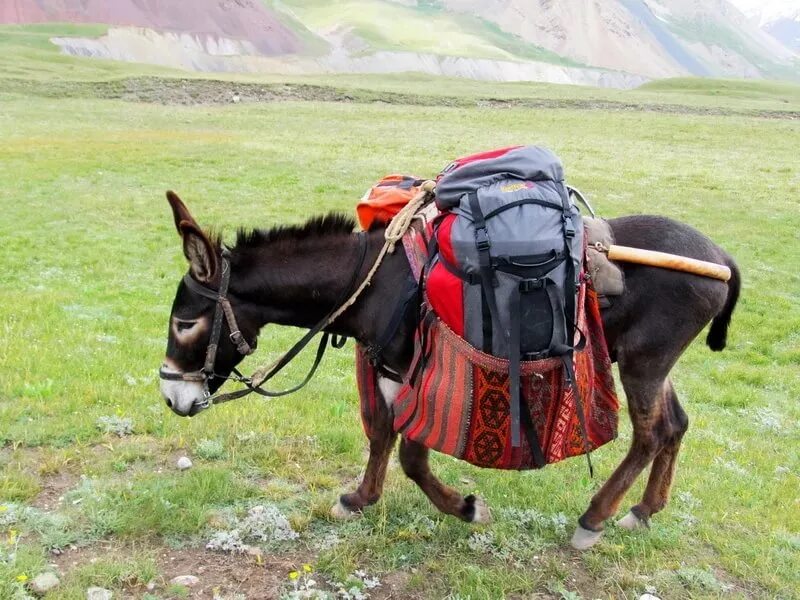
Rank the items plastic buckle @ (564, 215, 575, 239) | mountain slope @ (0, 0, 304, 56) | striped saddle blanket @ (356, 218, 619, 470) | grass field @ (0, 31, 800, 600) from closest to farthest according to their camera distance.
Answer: plastic buckle @ (564, 215, 575, 239) → striped saddle blanket @ (356, 218, 619, 470) → grass field @ (0, 31, 800, 600) → mountain slope @ (0, 0, 304, 56)

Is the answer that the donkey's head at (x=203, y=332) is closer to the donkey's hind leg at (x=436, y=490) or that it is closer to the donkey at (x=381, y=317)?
the donkey at (x=381, y=317)

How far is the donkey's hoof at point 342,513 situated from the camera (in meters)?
4.49

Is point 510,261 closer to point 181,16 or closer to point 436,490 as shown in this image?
point 436,490

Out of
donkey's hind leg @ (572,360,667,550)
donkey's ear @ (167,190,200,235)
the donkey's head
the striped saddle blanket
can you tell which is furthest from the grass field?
donkey's ear @ (167,190,200,235)

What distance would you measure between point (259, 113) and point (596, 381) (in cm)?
3813

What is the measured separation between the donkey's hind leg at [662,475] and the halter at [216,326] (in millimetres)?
2833

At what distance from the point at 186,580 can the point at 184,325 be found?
4.66 ft

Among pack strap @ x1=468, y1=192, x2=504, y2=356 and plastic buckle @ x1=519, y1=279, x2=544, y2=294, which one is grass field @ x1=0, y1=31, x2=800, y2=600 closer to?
pack strap @ x1=468, y1=192, x2=504, y2=356

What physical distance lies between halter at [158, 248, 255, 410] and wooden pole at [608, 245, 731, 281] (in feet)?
7.44

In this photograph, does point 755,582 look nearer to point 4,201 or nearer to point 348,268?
point 348,268

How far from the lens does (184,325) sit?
3.84m

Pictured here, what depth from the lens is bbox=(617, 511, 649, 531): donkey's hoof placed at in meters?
4.61

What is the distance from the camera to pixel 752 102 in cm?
5975

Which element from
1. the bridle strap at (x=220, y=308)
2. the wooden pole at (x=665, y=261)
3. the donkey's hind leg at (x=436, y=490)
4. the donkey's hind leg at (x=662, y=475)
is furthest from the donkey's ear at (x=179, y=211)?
the donkey's hind leg at (x=662, y=475)
